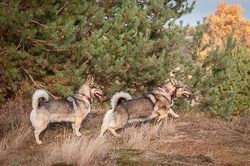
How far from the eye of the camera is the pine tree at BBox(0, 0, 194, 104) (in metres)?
8.44

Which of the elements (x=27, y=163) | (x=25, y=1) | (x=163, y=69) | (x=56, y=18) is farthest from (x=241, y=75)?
(x=27, y=163)

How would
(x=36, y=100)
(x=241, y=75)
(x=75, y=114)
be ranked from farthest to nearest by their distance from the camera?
1. (x=241, y=75)
2. (x=75, y=114)
3. (x=36, y=100)

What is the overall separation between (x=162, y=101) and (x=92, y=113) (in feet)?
10.2

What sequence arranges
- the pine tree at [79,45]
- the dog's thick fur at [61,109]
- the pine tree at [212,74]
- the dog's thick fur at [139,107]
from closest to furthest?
1. the dog's thick fur at [61,109]
2. the dog's thick fur at [139,107]
3. the pine tree at [79,45]
4. the pine tree at [212,74]

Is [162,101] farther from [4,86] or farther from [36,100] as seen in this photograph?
[4,86]

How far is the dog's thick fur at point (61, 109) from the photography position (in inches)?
239

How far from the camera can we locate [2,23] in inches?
318

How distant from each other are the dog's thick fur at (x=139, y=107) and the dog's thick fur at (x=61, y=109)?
3.06 feet

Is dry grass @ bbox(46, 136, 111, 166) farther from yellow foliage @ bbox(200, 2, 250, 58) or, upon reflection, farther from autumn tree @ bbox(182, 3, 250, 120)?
yellow foliage @ bbox(200, 2, 250, 58)

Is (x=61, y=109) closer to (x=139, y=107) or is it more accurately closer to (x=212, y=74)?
(x=139, y=107)

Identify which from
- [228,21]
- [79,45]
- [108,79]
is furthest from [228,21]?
[79,45]

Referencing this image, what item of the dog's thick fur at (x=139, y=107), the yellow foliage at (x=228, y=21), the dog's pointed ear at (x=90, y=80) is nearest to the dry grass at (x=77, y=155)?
the dog's thick fur at (x=139, y=107)

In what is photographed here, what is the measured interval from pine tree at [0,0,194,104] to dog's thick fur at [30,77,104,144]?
2.37 meters

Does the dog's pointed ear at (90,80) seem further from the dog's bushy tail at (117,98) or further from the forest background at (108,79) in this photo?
the forest background at (108,79)
